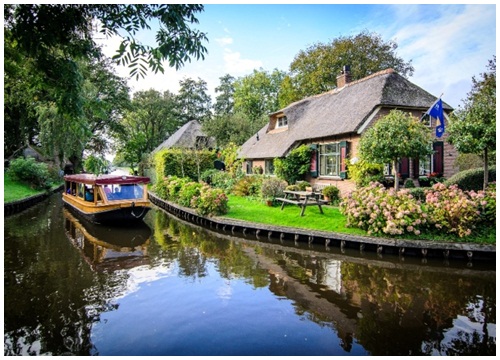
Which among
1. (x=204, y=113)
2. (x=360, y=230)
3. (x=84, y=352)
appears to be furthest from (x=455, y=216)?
(x=204, y=113)

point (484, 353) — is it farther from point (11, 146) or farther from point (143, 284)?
point (11, 146)

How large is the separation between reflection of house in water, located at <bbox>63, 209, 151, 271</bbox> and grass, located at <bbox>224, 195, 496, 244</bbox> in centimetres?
378

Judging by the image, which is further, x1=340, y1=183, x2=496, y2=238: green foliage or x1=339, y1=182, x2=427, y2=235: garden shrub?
x1=339, y1=182, x2=427, y2=235: garden shrub

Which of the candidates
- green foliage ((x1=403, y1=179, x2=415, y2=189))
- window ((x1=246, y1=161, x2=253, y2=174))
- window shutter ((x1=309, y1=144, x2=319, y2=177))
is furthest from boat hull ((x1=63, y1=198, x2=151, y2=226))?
green foliage ((x1=403, y1=179, x2=415, y2=189))

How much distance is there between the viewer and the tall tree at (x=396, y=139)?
39.4ft

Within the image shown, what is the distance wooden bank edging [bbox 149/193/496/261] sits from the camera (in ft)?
30.0

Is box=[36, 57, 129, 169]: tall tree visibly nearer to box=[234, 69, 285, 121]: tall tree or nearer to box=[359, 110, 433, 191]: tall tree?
box=[359, 110, 433, 191]: tall tree

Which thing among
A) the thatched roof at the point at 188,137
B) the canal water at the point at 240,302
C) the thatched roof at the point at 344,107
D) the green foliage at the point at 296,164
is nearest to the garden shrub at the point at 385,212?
the canal water at the point at 240,302

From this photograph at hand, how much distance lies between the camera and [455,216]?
9664 mm

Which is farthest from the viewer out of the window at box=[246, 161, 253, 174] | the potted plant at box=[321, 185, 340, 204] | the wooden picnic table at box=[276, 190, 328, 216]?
the window at box=[246, 161, 253, 174]

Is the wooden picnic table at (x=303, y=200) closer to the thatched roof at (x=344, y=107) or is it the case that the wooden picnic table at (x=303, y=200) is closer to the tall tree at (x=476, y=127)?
the thatched roof at (x=344, y=107)

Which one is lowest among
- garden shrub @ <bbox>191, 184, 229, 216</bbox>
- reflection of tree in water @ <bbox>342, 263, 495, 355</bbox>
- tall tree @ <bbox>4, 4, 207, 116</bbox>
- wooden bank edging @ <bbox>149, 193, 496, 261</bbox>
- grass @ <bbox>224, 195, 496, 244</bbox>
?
reflection of tree in water @ <bbox>342, 263, 495, 355</bbox>

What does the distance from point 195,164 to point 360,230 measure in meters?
18.4

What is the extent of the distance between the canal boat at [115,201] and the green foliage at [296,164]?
7.22 m
